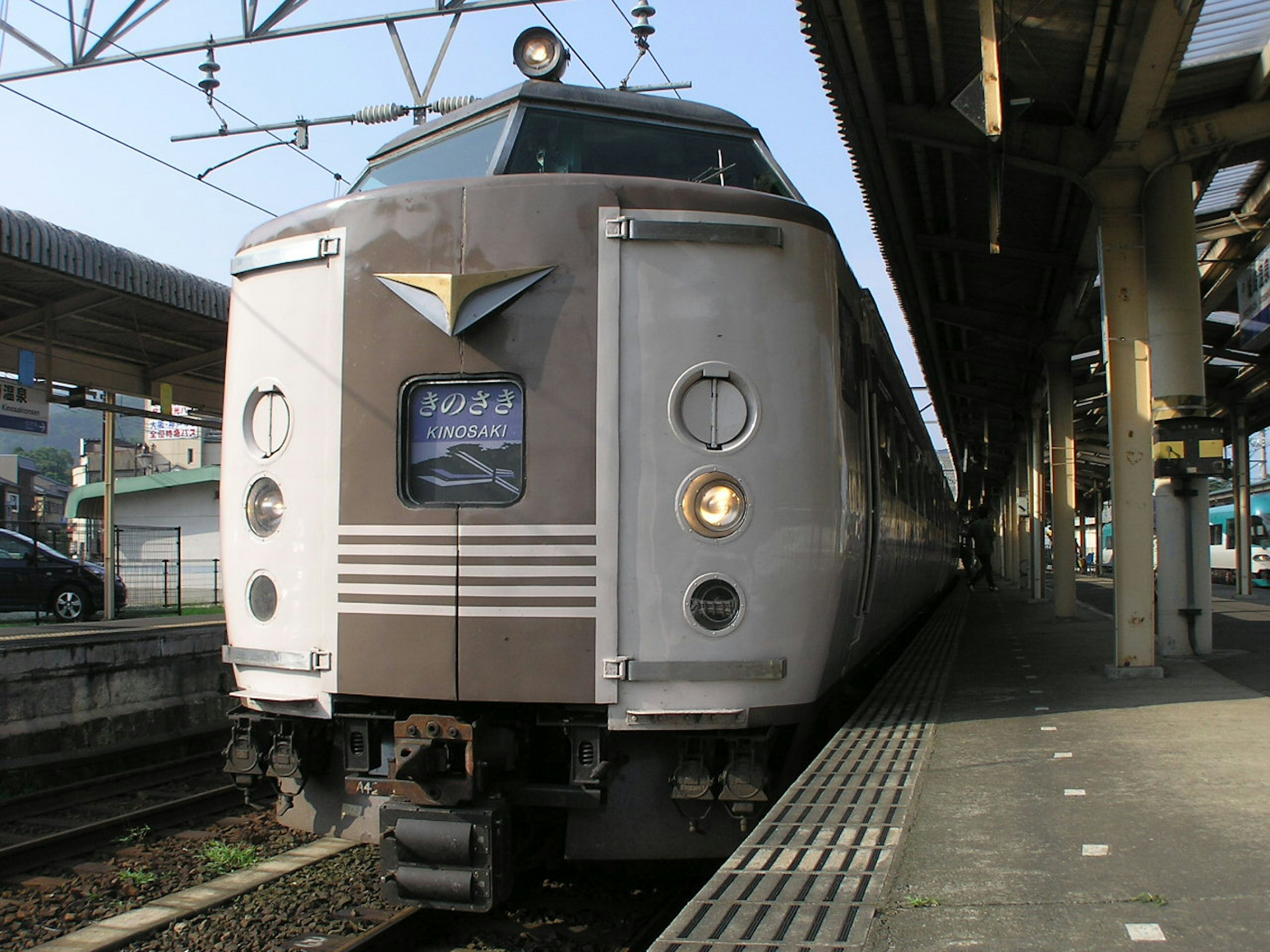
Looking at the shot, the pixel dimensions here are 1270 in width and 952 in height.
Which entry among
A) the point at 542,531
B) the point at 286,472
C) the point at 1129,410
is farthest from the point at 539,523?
the point at 1129,410

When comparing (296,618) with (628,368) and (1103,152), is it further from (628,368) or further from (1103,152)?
(1103,152)

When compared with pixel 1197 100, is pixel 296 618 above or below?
below

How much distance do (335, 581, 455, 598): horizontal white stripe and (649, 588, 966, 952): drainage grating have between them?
1465 mm

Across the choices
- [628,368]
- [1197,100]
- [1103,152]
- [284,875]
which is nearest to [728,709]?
[628,368]

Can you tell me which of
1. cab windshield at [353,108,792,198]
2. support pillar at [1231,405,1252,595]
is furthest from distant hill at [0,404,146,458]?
cab windshield at [353,108,792,198]

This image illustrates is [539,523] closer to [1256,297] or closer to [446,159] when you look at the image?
[446,159]

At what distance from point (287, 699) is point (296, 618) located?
326 millimetres

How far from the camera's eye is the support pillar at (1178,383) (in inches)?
388

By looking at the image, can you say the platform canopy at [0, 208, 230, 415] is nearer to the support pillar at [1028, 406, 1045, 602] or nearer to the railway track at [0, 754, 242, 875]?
the railway track at [0, 754, 242, 875]

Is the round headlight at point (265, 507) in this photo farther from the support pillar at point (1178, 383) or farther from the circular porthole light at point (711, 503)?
the support pillar at point (1178, 383)

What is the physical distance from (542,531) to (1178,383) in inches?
292

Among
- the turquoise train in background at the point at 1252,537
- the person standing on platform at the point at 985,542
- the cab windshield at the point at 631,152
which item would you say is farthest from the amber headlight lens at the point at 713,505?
the turquoise train in background at the point at 1252,537

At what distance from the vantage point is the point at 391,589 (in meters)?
4.53

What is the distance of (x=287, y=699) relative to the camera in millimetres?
4688
